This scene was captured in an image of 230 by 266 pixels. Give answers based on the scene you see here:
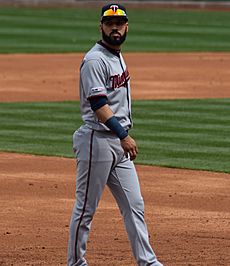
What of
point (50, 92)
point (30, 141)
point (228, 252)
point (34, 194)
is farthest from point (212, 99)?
point (228, 252)

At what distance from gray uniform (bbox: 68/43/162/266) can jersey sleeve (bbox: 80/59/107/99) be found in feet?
0.04

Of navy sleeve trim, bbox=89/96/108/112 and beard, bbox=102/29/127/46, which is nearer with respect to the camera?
navy sleeve trim, bbox=89/96/108/112

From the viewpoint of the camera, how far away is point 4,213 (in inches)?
425

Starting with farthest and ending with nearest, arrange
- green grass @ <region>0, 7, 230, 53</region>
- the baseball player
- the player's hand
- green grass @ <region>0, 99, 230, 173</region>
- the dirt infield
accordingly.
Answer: green grass @ <region>0, 7, 230, 53</region>, green grass @ <region>0, 99, 230, 173</region>, the dirt infield, the baseball player, the player's hand

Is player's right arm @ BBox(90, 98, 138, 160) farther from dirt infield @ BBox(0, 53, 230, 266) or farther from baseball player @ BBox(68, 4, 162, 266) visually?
dirt infield @ BBox(0, 53, 230, 266)

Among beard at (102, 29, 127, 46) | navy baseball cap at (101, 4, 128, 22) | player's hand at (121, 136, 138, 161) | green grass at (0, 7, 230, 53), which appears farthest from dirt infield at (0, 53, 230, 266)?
green grass at (0, 7, 230, 53)

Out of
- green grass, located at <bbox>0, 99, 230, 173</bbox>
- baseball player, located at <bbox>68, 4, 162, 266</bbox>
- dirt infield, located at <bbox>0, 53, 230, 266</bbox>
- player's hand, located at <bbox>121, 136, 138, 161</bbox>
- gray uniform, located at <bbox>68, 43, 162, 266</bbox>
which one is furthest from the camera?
green grass, located at <bbox>0, 99, 230, 173</bbox>

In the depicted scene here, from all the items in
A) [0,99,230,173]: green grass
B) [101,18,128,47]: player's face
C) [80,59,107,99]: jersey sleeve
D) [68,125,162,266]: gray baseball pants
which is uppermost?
[101,18,128,47]: player's face

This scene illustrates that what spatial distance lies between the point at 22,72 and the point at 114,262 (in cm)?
1780

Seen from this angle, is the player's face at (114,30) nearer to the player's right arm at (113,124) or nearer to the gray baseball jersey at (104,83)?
the gray baseball jersey at (104,83)

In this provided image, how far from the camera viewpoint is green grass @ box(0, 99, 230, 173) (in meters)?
14.6

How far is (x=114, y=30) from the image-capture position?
25.3 ft

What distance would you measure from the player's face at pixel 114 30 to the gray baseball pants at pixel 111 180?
0.67m

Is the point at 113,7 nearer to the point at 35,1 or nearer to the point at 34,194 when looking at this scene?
A: the point at 34,194
